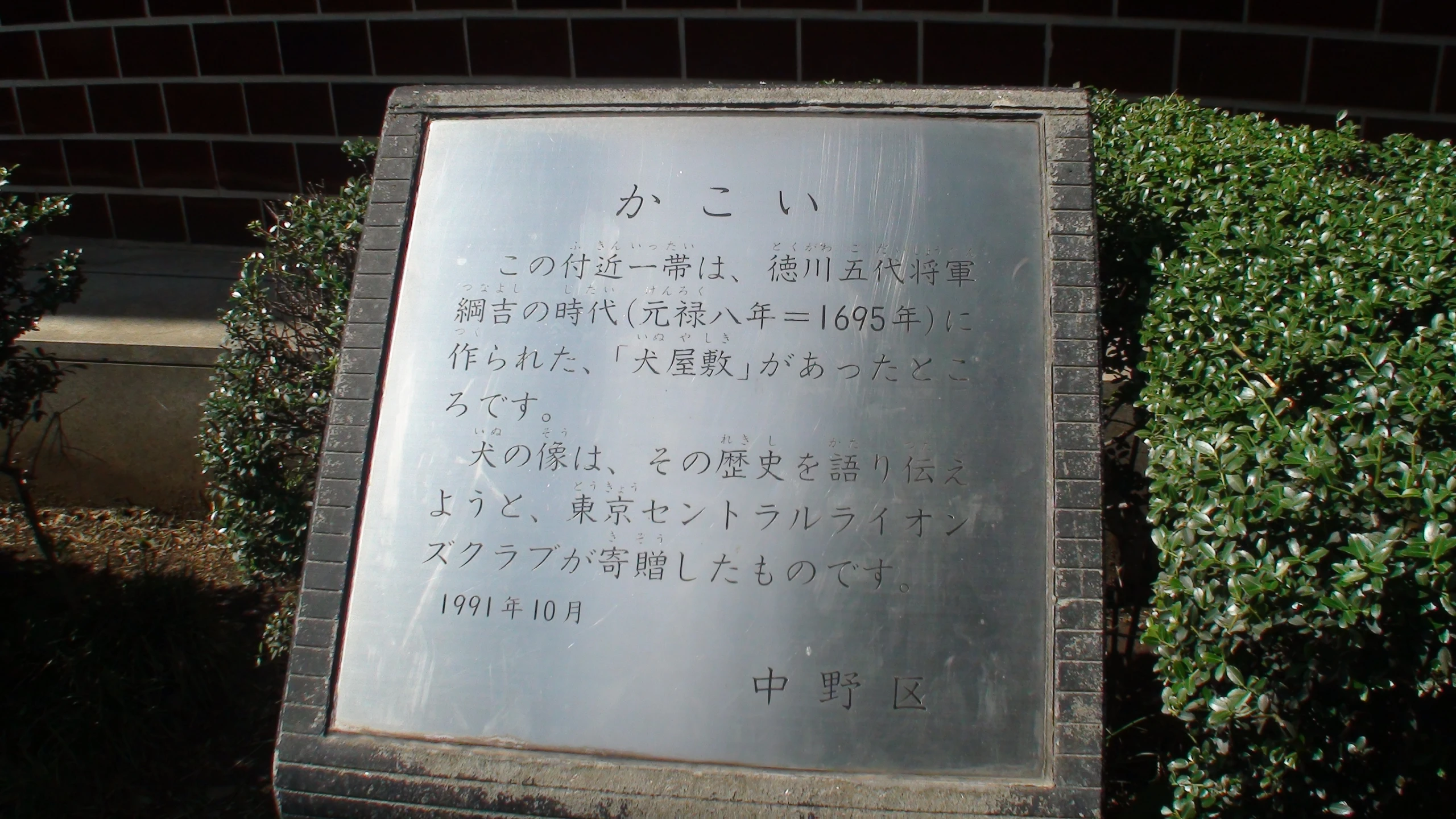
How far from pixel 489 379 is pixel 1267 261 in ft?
5.42

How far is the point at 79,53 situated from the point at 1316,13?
5.43 metres

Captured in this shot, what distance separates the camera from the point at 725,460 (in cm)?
210

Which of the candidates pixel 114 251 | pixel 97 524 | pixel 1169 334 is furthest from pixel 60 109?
pixel 1169 334

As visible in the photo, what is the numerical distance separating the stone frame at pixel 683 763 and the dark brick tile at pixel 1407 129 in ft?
8.41

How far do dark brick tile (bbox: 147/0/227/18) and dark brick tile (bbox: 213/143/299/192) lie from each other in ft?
1.93

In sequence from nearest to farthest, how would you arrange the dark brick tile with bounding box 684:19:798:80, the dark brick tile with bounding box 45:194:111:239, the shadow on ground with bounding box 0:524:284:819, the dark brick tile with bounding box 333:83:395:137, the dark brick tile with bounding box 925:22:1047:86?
the shadow on ground with bounding box 0:524:284:819, the dark brick tile with bounding box 925:22:1047:86, the dark brick tile with bounding box 684:19:798:80, the dark brick tile with bounding box 333:83:395:137, the dark brick tile with bounding box 45:194:111:239

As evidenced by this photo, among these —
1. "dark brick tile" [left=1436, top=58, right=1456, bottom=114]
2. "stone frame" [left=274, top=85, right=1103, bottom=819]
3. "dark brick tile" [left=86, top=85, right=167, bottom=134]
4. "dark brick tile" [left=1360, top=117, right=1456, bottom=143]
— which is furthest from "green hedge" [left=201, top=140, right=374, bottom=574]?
"dark brick tile" [left=1436, top=58, right=1456, bottom=114]

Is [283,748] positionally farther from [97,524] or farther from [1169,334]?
[97,524]

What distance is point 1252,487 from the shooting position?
5.88 feet

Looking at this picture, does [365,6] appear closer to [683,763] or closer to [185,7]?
[185,7]

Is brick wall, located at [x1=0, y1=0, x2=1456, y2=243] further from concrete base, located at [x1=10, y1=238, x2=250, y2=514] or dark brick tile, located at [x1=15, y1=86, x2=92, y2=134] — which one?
concrete base, located at [x1=10, y1=238, x2=250, y2=514]

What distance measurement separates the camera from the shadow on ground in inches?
113

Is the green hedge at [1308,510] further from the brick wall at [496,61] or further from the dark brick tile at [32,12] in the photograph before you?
the dark brick tile at [32,12]

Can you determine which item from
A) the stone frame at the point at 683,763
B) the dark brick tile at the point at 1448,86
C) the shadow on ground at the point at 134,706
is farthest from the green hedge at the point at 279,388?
the dark brick tile at the point at 1448,86
